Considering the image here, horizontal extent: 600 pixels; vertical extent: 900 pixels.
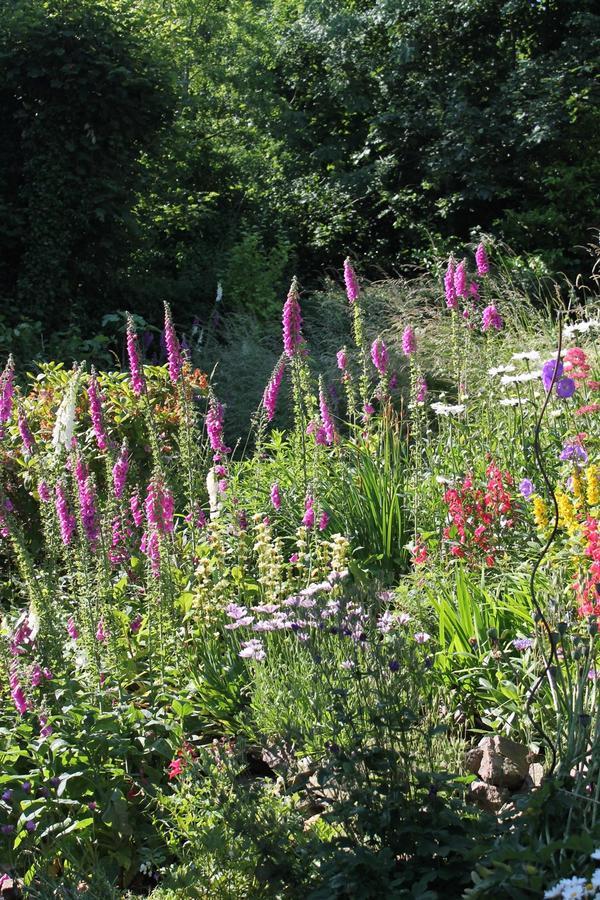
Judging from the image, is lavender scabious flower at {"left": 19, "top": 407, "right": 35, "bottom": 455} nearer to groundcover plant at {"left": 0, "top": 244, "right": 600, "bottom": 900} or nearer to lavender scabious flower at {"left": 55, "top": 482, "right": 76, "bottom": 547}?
groundcover plant at {"left": 0, "top": 244, "right": 600, "bottom": 900}

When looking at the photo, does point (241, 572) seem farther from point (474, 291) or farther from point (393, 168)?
point (393, 168)

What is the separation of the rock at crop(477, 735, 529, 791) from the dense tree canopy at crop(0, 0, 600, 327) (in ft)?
27.1

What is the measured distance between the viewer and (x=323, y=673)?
283cm

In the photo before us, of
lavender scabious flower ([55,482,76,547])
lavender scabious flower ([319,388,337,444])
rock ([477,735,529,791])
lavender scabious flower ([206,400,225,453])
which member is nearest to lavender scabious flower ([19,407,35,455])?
lavender scabious flower ([55,482,76,547])

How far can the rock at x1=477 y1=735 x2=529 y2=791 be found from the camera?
300cm

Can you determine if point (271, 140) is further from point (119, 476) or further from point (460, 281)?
point (119, 476)

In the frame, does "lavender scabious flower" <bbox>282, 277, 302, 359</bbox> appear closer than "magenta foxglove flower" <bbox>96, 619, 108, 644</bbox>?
No

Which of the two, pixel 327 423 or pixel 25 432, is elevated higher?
pixel 25 432

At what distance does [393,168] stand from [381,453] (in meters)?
10.0

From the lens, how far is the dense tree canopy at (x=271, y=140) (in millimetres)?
10555

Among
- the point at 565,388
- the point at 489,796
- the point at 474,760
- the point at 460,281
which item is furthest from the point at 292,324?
the point at 489,796

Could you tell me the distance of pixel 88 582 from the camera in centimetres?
355

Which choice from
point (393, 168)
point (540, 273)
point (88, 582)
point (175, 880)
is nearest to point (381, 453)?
point (88, 582)

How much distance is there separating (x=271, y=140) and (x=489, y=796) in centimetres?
1335
